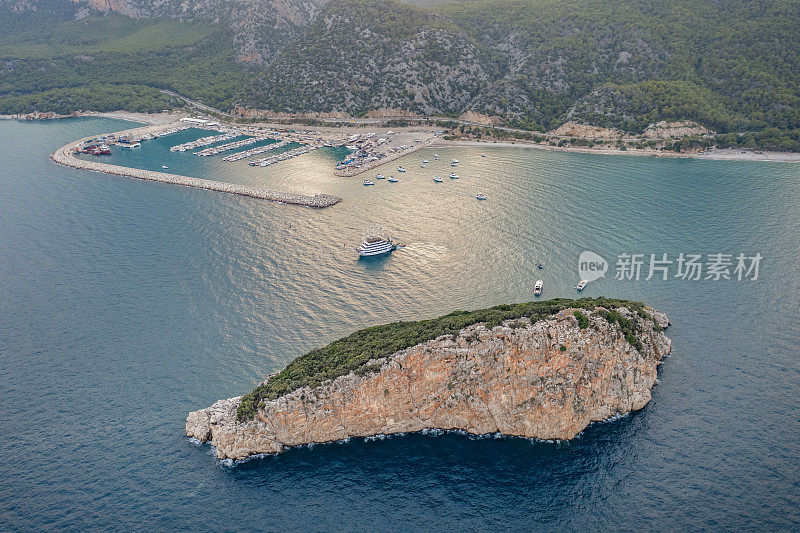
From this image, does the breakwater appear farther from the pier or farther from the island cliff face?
the island cliff face

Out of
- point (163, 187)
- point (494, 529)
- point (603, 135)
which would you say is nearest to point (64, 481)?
point (494, 529)

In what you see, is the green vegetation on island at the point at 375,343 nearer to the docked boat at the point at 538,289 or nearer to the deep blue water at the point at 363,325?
the deep blue water at the point at 363,325

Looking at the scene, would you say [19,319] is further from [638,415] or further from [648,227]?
[648,227]

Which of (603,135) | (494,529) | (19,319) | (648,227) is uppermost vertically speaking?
(603,135)

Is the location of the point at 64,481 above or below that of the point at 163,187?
below

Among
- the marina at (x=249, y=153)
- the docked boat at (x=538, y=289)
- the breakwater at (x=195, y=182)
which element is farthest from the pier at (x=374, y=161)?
the docked boat at (x=538, y=289)

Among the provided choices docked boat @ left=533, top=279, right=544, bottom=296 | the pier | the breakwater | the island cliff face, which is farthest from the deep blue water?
the pier
